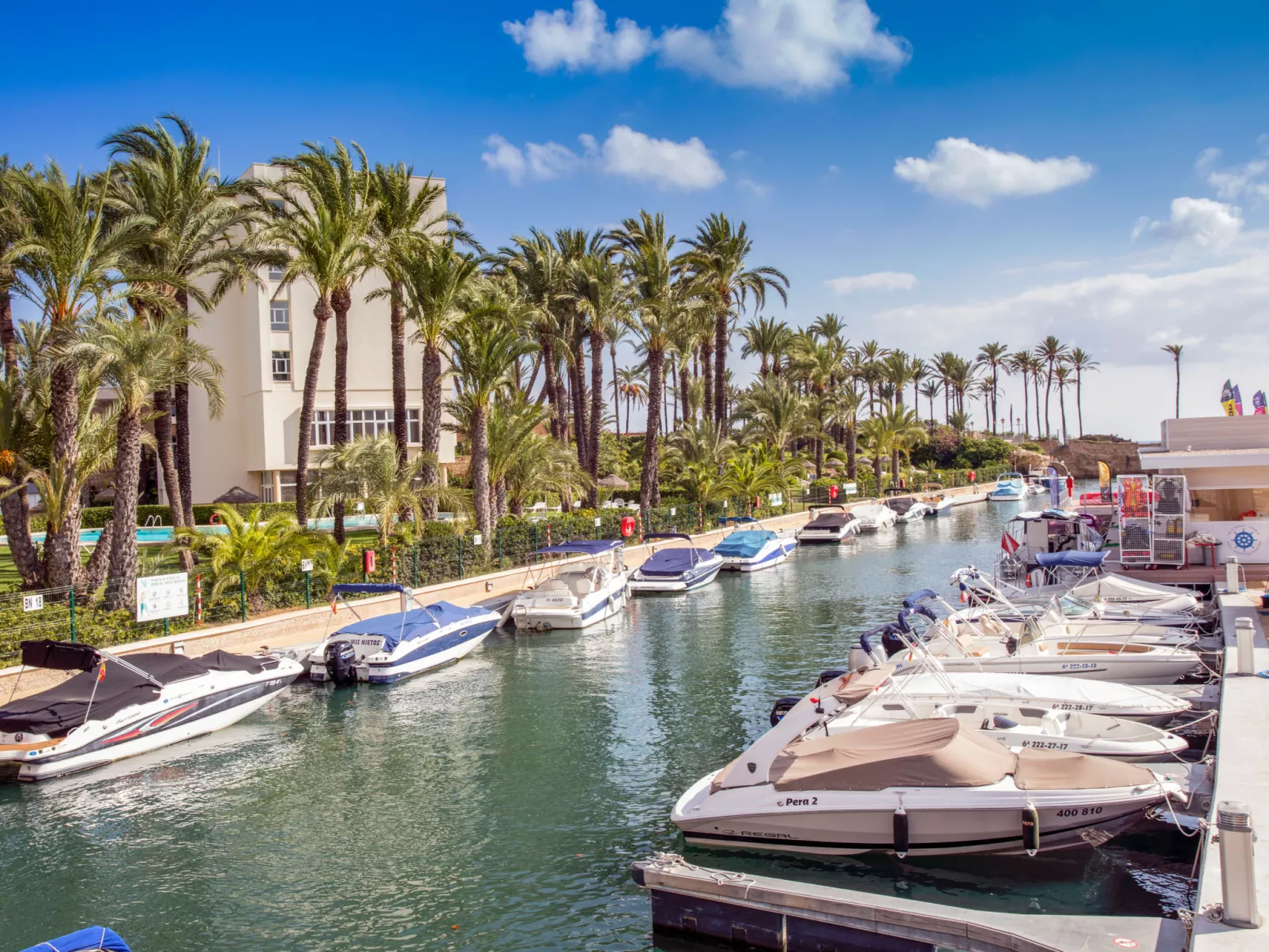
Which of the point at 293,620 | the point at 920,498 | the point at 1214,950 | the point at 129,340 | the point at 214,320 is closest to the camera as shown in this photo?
the point at 1214,950

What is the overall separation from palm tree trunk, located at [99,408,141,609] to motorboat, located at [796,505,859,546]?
36021mm

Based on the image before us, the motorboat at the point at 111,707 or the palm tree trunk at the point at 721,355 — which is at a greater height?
the palm tree trunk at the point at 721,355

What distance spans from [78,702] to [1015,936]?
15.7 metres

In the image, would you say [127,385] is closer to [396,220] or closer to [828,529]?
[396,220]

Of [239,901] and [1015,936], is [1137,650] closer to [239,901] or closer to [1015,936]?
[1015,936]

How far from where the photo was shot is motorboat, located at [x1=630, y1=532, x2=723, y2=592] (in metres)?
35.8

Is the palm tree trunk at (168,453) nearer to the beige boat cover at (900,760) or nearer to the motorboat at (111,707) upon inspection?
the motorboat at (111,707)

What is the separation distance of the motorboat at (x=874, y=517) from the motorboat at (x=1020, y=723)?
44.7 m

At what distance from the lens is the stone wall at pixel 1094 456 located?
114375mm

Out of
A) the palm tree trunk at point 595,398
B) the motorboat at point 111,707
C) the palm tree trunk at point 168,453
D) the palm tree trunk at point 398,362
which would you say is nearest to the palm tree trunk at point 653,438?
the palm tree trunk at point 595,398

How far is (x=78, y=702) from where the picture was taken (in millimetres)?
16906

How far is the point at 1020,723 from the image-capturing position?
45.9ft

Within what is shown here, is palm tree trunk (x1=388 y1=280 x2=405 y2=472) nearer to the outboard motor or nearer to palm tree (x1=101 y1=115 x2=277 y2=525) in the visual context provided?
palm tree (x1=101 y1=115 x2=277 y2=525)

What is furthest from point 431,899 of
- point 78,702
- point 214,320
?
point 214,320
